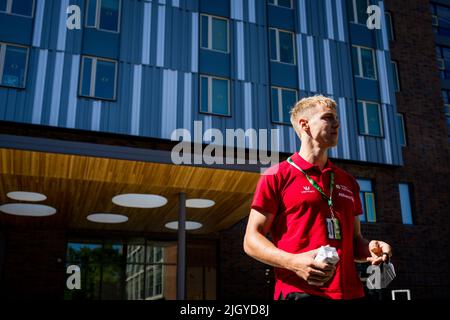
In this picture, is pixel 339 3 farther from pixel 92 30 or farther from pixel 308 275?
pixel 308 275

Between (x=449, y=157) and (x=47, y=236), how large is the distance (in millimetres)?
20093

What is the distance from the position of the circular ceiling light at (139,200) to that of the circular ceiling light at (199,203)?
757mm

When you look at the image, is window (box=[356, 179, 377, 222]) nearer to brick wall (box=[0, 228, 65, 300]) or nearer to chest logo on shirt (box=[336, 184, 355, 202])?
brick wall (box=[0, 228, 65, 300])

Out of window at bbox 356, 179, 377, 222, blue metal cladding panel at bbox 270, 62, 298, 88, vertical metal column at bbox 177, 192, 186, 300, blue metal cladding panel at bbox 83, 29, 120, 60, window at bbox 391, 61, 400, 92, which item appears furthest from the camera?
window at bbox 391, 61, 400, 92

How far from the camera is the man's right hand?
1.95 meters

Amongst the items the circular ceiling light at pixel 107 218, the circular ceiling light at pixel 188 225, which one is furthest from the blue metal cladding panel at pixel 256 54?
the circular ceiling light at pixel 107 218

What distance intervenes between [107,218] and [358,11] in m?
16.5

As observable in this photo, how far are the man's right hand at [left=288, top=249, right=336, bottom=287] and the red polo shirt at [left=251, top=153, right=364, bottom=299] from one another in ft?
0.72

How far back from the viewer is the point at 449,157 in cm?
2467

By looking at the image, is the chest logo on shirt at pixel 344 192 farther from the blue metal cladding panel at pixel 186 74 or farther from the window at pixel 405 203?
the window at pixel 405 203

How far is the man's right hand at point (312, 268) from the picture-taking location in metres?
1.95

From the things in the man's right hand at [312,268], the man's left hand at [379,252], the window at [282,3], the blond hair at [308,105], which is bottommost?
the man's right hand at [312,268]

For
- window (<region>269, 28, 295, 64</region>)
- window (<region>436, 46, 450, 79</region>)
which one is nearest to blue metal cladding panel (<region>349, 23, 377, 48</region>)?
window (<region>269, 28, 295, 64</region>)
